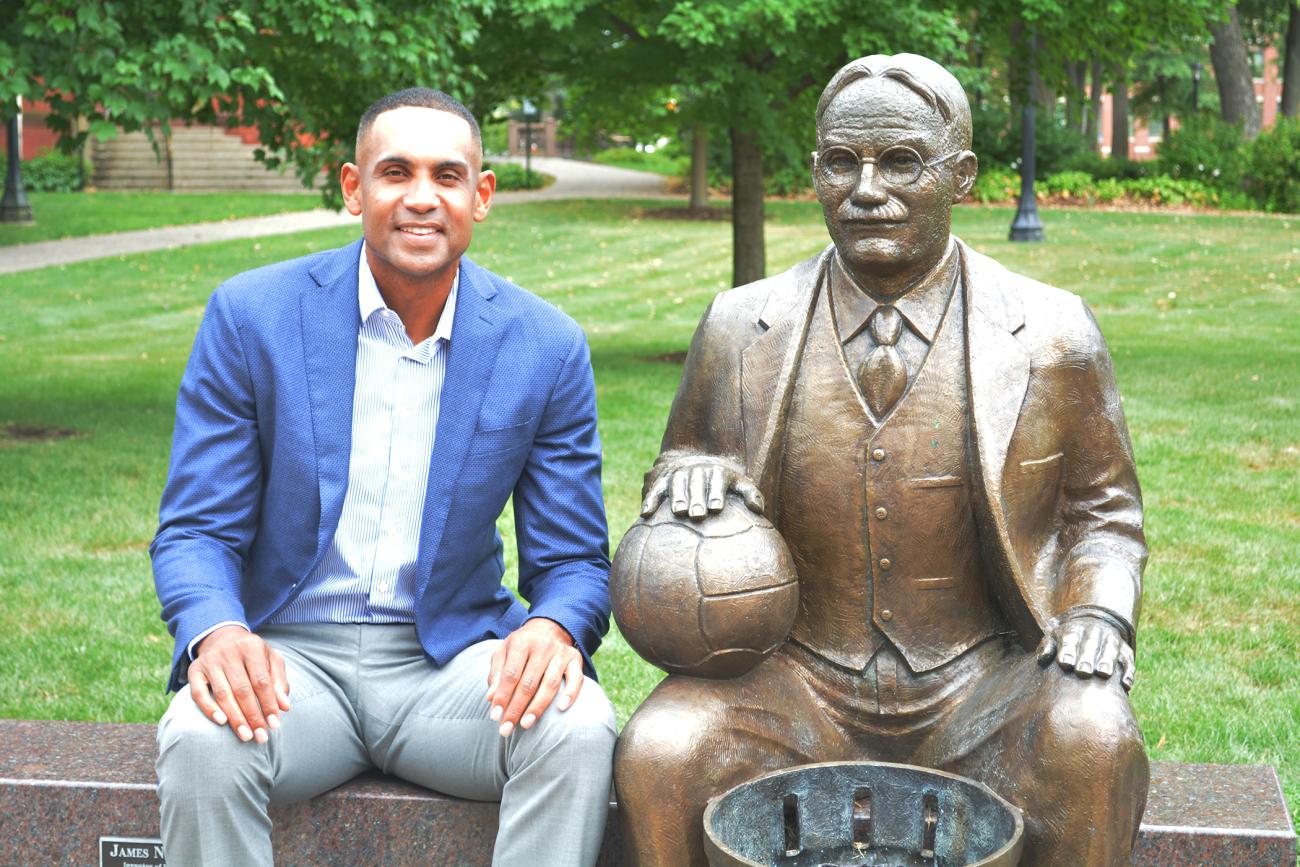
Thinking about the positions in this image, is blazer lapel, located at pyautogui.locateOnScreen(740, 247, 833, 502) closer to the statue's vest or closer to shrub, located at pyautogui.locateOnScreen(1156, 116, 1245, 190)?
the statue's vest

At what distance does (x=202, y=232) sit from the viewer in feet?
84.8

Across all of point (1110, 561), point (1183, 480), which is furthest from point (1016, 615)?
point (1183, 480)

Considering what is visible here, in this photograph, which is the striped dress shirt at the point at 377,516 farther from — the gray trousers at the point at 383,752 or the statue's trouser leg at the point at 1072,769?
the statue's trouser leg at the point at 1072,769

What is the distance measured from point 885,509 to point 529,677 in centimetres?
86

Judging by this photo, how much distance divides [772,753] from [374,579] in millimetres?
1053

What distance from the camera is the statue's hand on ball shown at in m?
3.38

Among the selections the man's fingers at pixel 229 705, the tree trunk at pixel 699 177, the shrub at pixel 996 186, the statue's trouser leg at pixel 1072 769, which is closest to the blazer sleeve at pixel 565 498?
the man's fingers at pixel 229 705

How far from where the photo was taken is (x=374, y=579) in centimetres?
396

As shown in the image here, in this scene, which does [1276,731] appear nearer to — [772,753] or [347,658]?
[772,753]

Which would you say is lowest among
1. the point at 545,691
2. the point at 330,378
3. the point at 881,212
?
the point at 545,691

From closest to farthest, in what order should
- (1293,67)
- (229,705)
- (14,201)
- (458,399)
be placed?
(229,705) < (458,399) < (14,201) < (1293,67)

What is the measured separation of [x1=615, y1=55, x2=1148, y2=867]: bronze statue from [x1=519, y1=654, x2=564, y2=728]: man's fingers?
0.66 ft

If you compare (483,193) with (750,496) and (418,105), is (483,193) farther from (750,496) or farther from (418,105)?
(750,496)

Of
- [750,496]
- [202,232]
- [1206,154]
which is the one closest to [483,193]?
[750,496]
